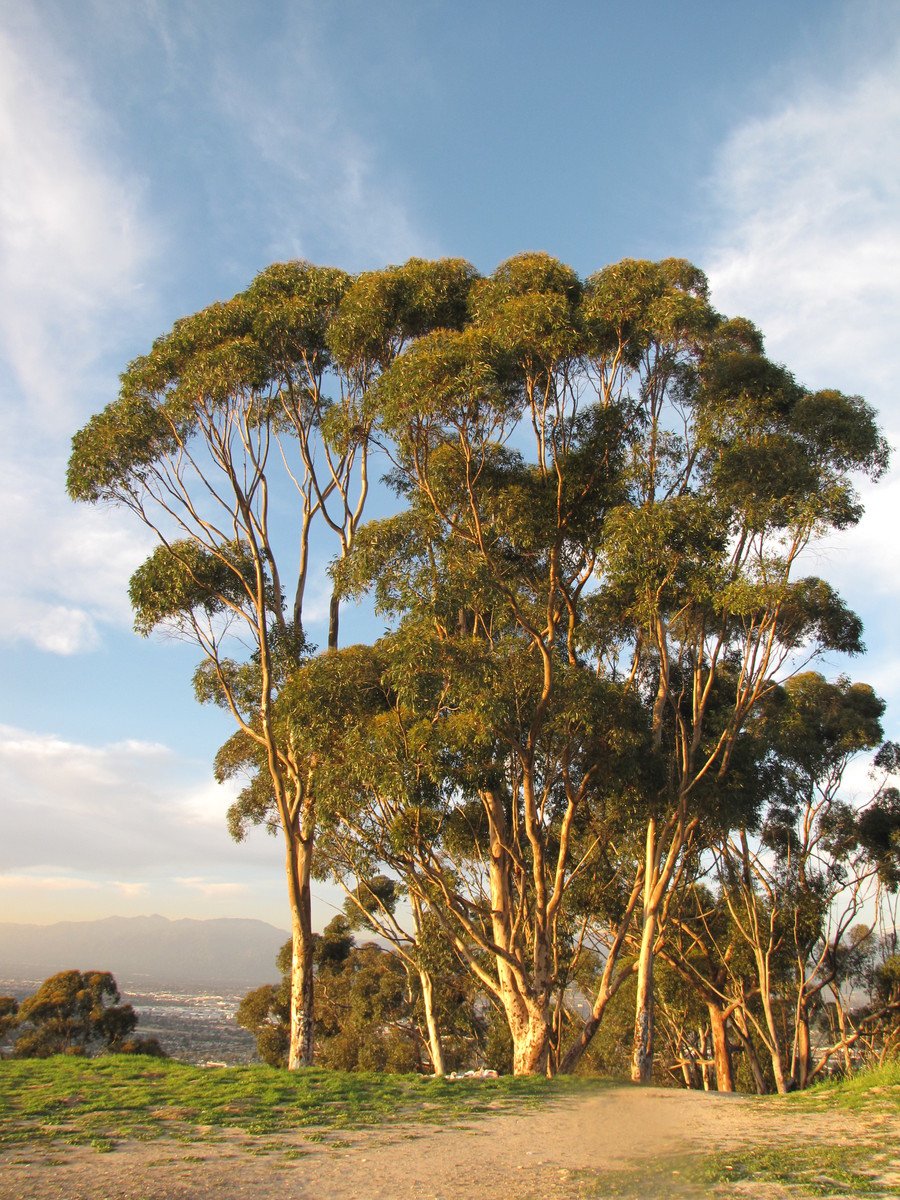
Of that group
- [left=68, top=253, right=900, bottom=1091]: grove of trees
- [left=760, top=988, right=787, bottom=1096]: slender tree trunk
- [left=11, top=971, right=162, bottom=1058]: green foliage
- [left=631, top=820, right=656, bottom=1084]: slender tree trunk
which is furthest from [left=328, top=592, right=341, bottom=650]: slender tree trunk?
[left=11, top=971, right=162, bottom=1058]: green foliage

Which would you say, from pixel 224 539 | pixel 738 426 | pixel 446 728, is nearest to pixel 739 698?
pixel 738 426

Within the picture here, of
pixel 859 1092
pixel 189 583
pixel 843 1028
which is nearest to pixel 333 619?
pixel 189 583

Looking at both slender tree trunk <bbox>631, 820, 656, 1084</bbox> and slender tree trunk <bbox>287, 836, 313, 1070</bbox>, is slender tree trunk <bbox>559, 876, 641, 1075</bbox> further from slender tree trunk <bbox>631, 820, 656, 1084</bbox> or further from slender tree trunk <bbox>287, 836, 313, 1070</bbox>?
slender tree trunk <bbox>287, 836, 313, 1070</bbox>

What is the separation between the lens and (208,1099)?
8.60 m

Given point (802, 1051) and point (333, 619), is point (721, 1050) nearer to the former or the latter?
point (802, 1051)

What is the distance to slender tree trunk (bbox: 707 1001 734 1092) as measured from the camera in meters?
21.5

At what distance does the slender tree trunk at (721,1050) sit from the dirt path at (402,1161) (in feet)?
46.7

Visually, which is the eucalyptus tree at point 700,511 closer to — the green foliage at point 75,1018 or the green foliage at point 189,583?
the green foliage at point 189,583

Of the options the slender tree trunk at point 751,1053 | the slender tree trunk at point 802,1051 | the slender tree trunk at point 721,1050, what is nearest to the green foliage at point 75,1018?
the slender tree trunk at point 721,1050

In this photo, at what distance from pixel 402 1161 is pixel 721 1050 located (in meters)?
19.1

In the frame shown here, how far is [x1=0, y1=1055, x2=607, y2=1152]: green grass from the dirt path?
40 centimetres

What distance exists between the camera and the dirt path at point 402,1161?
5516mm

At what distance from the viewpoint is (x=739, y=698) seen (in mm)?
15891

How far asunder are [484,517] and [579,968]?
17012mm
